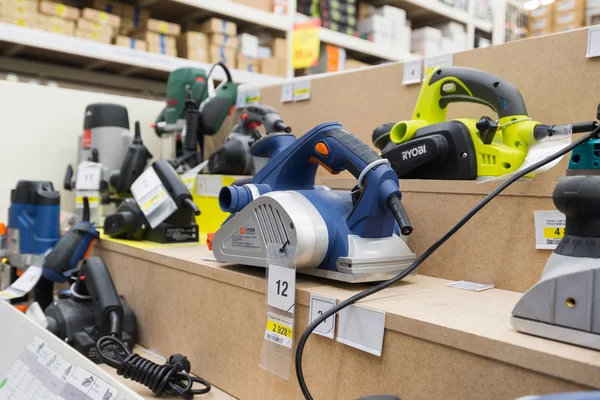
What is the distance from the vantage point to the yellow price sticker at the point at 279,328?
2.32 ft

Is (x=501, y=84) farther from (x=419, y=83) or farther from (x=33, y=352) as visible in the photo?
(x=33, y=352)

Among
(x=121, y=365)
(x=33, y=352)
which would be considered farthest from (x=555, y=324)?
(x=33, y=352)

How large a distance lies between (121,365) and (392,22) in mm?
2978

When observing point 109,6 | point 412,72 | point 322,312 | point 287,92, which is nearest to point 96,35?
point 109,6

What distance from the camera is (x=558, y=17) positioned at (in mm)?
3338

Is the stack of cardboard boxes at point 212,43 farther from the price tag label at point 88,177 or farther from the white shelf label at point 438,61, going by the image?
the white shelf label at point 438,61

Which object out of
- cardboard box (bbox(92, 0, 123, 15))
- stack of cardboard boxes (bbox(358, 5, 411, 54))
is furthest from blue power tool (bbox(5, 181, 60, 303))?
stack of cardboard boxes (bbox(358, 5, 411, 54))

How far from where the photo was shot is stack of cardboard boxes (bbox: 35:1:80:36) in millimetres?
2109

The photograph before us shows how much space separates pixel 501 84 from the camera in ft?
3.00

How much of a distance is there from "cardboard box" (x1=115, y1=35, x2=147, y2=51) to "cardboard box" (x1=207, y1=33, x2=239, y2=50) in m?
0.37

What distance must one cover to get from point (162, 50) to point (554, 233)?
7.07 feet

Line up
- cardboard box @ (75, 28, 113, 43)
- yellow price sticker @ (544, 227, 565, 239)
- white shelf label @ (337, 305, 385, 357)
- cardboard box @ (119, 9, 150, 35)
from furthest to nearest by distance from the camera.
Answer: cardboard box @ (119, 9, 150, 35)
cardboard box @ (75, 28, 113, 43)
yellow price sticker @ (544, 227, 565, 239)
white shelf label @ (337, 305, 385, 357)

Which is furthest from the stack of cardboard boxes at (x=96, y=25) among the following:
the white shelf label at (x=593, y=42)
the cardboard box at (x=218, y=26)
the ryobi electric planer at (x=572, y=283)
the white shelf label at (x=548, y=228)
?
the ryobi electric planer at (x=572, y=283)

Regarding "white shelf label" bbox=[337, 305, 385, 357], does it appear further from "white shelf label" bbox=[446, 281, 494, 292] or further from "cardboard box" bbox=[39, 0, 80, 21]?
"cardboard box" bbox=[39, 0, 80, 21]
